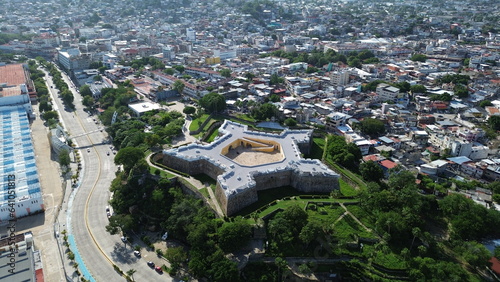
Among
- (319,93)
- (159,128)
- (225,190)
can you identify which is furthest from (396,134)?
(159,128)

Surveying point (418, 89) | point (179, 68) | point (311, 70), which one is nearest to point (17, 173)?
point (179, 68)

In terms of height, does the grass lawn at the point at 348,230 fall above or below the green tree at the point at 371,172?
below

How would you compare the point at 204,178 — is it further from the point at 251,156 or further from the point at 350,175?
the point at 350,175

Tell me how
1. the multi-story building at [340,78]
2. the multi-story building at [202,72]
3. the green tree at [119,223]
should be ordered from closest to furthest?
the green tree at [119,223] → the multi-story building at [340,78] → the multi-story building at [202,72]

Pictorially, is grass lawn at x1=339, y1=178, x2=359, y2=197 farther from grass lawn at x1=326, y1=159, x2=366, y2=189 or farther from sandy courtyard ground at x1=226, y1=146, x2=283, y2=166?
sandy courtyard ground at x1=226, y1=146, x2=283, y2=166

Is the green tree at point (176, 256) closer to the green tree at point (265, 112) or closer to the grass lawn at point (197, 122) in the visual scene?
the grass lawn at point (197, 122)

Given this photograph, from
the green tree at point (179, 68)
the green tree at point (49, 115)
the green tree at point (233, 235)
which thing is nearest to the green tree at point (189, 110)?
the green tree at point (49, 115)

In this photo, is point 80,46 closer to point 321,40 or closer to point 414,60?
point 321,40
